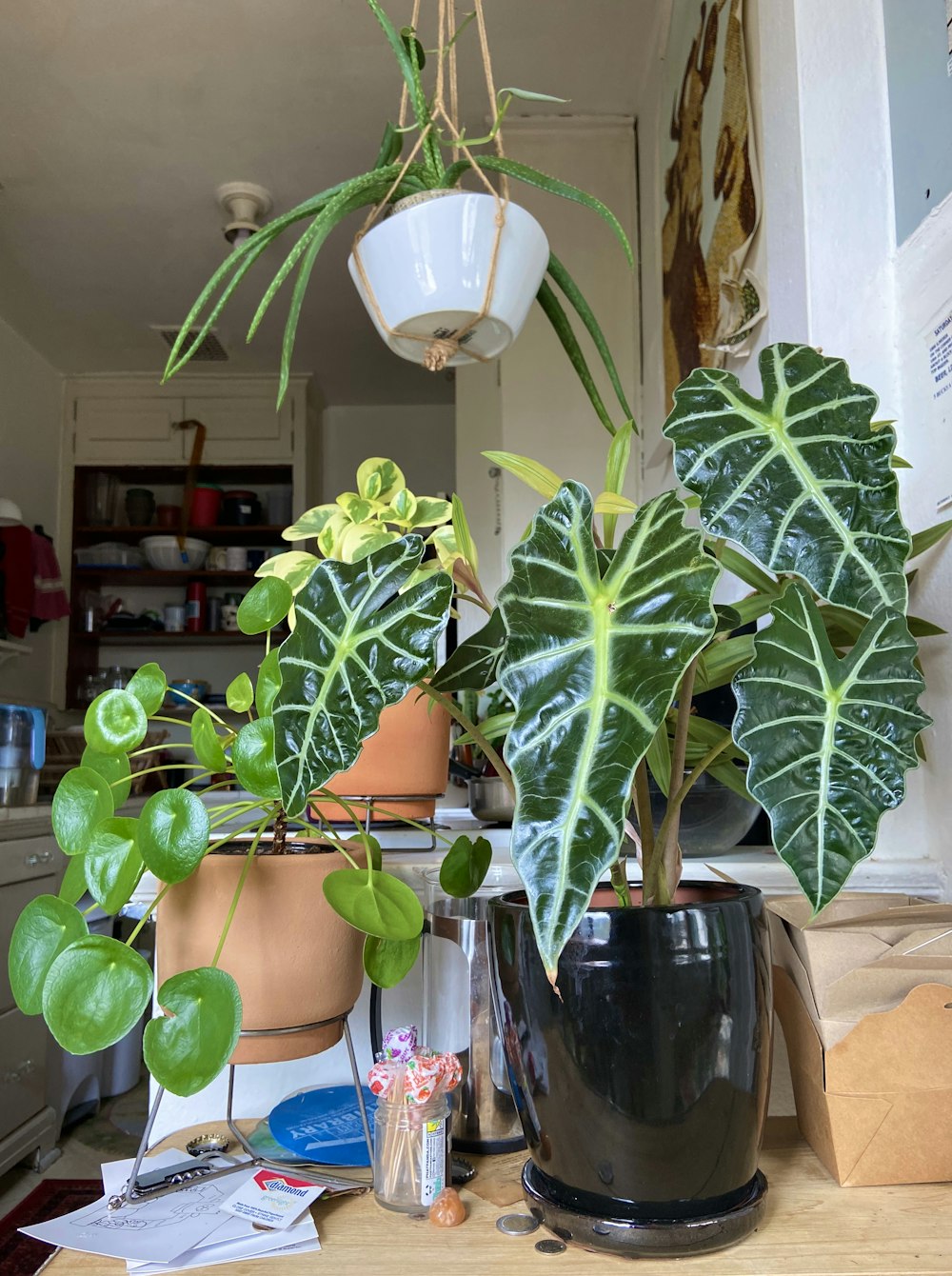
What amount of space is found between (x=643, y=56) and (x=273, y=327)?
1990mm

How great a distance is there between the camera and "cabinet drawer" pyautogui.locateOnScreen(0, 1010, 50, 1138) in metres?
2.38

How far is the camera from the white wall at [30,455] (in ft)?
12.7

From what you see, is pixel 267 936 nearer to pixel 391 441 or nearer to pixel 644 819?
pixel 644 819

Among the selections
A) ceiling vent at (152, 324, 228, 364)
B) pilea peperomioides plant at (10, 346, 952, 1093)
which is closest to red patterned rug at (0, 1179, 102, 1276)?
pilea peperomioides plant at (10, 346, 952, 1093)

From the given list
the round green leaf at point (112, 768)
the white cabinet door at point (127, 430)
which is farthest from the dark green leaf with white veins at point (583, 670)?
the white cabinet door at point (127, 430)

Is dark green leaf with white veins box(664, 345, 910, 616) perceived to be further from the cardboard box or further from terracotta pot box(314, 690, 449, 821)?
terracotta pot box(314, 690, 449, 821)

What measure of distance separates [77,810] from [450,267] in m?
0.57

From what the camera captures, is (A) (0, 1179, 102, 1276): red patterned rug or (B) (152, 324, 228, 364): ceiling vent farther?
(B) (152, 324, 228, 364): ceiling vent

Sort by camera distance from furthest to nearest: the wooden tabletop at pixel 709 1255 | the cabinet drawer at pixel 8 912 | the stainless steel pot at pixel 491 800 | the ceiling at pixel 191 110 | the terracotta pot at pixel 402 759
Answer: the cabinet drawer at pixel 8 912
the ceiling at pixel 191 110
the stainless steel pot at pixel 491 800
the terracotta pot at pixel 402 759
the wooden tabletop at pixel 709 1255

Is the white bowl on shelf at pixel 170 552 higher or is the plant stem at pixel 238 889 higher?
the white bowl on shelf at pixel 170 552

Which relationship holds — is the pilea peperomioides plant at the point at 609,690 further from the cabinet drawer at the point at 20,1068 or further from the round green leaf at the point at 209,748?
the cabinet drawer at the point at 20,1068

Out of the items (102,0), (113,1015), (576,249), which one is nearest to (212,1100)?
(113,1015)

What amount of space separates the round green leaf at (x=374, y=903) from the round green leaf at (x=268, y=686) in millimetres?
116

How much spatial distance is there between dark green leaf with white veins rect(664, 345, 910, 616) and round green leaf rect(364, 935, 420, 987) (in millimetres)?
Answer: 352
